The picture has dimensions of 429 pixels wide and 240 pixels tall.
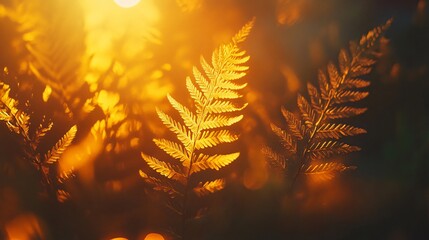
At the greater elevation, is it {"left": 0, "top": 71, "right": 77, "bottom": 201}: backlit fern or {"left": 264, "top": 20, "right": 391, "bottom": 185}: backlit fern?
{"left": 264, "top": 20, "right": 391, "bottom": 185}: backlit fern

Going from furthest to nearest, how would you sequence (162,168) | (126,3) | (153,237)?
1. (126,3)
2. (153,237)
3. (162,168)

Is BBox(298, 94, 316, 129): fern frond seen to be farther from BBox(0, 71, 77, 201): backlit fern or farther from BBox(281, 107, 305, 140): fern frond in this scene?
BBox(0, 71, 77, 201): backlit fern

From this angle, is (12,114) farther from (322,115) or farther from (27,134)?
(322,115)

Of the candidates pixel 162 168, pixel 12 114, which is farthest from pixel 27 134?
pixel 162 168

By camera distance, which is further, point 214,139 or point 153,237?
point 153,237

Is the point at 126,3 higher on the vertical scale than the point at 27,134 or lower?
higher

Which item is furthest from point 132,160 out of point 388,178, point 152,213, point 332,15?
point 332,15

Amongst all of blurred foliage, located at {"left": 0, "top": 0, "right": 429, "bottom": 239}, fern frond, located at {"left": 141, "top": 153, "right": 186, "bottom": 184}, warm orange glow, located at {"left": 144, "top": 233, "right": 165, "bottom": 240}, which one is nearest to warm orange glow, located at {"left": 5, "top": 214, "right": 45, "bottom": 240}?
blurred foliage, located at {"left": 0, "top": 0, "right": 429, "bottom": 239}

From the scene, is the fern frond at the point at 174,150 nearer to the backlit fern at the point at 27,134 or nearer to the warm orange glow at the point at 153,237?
the backlit fern at the point at 27,134

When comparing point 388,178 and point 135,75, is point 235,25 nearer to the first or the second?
point 135,75
